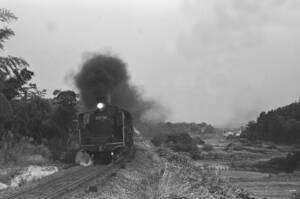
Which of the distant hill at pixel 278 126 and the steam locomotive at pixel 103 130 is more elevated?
the distant hill at pixel 278 126

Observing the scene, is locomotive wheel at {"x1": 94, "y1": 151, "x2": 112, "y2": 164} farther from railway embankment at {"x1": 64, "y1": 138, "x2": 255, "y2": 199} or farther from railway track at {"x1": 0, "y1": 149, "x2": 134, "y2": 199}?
railway embankment at {"x1": 64, "y1": 138, "x2": 255, "y2": 199}

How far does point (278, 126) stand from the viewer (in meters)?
94.4

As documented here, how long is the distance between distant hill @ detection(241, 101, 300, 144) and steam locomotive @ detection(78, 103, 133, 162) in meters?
59.2

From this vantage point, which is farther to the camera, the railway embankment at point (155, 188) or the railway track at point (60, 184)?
the railway track at point (60, 184)

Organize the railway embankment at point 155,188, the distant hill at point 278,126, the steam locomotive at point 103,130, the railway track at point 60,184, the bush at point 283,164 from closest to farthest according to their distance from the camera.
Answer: the railway embankment at point 155,188 → the railway track at point 60,184 → the steam locomotive at point 103,130 → the bush at point 283,164 → the distant hill at point 278,126

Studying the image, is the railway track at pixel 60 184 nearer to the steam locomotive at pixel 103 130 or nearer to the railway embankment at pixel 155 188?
the railway embankment at pixel 155 188

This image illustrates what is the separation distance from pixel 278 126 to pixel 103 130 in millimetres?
69117

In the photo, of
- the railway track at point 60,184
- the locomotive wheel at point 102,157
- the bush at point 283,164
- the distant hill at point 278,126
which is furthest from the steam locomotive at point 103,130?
the distant hill at point 278,126

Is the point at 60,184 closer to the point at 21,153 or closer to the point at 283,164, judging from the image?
the point at 21,153

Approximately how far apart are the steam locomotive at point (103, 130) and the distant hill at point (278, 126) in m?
59.2

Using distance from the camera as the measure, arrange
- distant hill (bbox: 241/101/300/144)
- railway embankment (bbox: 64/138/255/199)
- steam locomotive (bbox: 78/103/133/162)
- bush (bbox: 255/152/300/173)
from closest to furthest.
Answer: railway embankment (bbox: 64/138/255/199) < steam locomotive (bbox: 78/103/133/162) < bush (bbox: 255/152/300/173) < distant hill (bbox: 241/101/300/144)

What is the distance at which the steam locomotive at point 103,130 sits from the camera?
29234mm

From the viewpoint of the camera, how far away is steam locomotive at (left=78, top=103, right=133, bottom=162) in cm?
2923

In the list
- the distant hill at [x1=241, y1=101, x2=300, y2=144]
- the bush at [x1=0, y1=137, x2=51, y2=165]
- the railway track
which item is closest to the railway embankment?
the railway track
